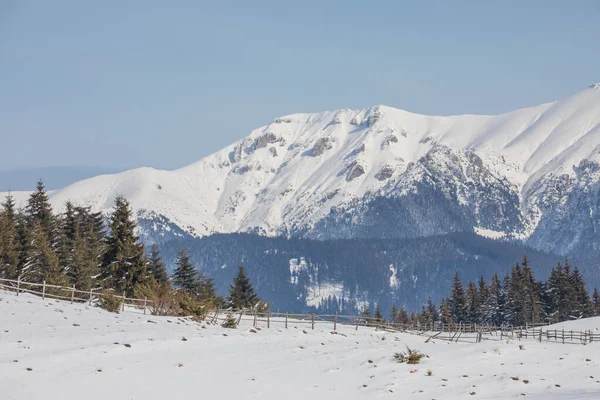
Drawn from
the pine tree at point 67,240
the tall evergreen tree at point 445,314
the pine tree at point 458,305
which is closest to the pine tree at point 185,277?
the pine tree at point 67,240

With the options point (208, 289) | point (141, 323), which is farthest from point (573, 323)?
point (141, 323)

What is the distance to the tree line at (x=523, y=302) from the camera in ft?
366

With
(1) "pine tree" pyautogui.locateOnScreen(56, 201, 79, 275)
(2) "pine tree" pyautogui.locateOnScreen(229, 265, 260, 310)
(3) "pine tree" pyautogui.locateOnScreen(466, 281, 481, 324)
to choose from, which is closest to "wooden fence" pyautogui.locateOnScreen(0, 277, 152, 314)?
(1) "pine tree" pyautogui.locateOnScreen(56, 201, 79, 275)

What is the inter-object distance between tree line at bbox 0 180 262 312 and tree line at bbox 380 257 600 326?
38.0m

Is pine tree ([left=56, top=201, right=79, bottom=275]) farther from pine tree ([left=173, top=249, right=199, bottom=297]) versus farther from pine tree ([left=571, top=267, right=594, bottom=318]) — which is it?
pine tree ([left=571, top=267, right=594, bottom=318])

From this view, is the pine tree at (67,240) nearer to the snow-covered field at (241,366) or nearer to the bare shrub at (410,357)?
the snow-covered field at (241,366)

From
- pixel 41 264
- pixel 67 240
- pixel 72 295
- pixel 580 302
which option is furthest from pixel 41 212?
pixel 580 302

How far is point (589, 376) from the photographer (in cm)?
3036

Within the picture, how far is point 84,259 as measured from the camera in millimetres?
78688

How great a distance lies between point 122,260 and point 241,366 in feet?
116

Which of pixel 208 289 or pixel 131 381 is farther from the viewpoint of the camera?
pixel 208 289

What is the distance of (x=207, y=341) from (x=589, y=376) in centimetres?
1646

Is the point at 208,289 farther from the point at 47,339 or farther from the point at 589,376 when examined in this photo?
the point at 589,376

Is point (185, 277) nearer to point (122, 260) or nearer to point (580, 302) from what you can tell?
point (122, 260)
